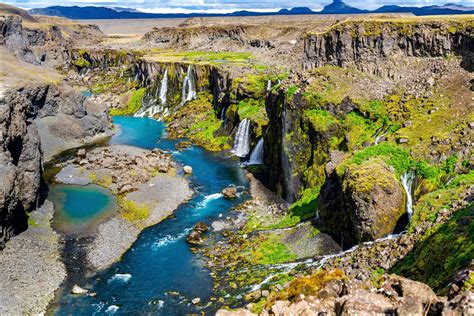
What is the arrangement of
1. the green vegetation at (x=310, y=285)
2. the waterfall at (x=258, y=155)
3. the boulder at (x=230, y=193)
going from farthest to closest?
1. the waterfall at (x=258, y=155)
2. the boulder at (x=230, y=193)
3. the green vegetation at (x=310, y=285)

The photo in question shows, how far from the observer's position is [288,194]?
2333 inches

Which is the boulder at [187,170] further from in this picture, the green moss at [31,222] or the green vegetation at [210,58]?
the green vegetation at [210,58]

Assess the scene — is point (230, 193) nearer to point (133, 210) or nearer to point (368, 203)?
point (133, 210)

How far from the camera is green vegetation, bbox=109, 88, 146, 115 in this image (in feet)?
425

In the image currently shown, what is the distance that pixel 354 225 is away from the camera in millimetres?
39438

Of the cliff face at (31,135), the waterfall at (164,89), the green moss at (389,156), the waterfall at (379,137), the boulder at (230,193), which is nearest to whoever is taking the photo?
the green moss at (389,156)


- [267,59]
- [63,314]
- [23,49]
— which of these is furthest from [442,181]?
[23,49]

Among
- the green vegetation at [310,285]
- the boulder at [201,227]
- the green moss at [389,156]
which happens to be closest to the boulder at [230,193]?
the boulder at [201,227]

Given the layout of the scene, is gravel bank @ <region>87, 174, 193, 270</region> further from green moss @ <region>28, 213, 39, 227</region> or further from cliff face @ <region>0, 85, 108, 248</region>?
cliff face @ <region>0, 85, 108, 248</region>

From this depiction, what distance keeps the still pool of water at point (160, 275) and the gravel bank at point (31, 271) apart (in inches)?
81.0

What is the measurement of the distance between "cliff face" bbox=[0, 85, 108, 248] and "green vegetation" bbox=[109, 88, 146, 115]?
892 inches

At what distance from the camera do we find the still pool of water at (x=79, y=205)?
55062 millimetres

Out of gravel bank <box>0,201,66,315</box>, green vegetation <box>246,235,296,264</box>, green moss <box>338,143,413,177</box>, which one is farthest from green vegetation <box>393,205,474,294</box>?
gravel bank <box>0,201,66,315</box>

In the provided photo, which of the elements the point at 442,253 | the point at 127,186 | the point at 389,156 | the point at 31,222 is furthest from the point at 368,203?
the point at 31,222
